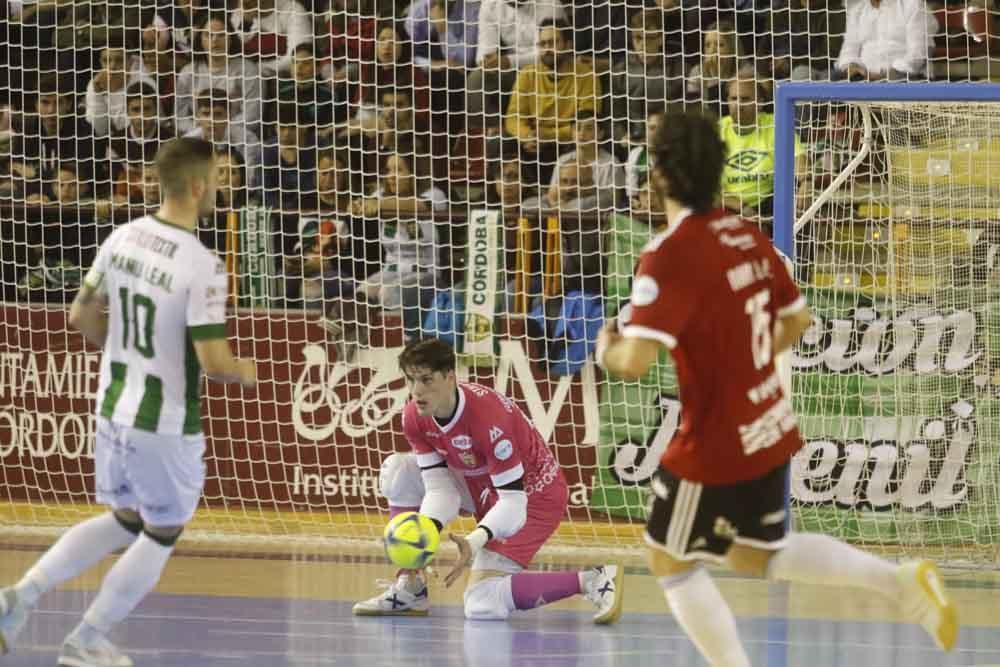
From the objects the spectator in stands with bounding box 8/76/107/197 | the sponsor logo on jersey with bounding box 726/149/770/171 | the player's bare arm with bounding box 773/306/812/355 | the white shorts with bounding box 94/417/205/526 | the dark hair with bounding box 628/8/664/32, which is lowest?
the white shorts with bounding box 94/417/205/526

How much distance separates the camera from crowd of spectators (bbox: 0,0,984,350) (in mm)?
10820

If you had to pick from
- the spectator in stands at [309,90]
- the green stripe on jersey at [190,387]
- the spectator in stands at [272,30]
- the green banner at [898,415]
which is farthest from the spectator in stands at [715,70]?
the green stripe on jersey at [190,387]

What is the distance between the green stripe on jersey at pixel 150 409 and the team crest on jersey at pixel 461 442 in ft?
6.58

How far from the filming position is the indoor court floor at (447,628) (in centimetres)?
593

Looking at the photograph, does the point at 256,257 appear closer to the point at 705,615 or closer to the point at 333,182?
the point at 333,182

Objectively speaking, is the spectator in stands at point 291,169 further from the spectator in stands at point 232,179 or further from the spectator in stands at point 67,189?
the spectator in stands at point 67,189

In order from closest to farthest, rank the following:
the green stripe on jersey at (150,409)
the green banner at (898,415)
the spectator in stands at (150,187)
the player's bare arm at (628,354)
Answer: the player's bare arm at (628,354)
the green stripe on jersey at (150,409)
the green banner at (898,415)
the spectator in stands at (150,187)

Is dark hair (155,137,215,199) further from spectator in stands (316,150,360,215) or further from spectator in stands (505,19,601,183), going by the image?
spectator in stands (505,19,601,183)

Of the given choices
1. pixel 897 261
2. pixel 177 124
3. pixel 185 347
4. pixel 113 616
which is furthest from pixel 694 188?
pixel 177 124

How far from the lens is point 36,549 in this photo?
8.85 m

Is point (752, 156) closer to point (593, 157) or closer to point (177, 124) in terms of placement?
point (593, 157)

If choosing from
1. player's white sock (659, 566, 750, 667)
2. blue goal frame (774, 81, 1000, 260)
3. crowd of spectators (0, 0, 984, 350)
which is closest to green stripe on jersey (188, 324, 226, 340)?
player's white sock (659, 566, 750, 667)

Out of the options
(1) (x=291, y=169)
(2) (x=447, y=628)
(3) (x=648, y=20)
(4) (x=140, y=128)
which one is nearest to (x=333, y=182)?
(1) (x=291, y=169)

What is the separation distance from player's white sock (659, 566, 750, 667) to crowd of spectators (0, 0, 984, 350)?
235 inches
